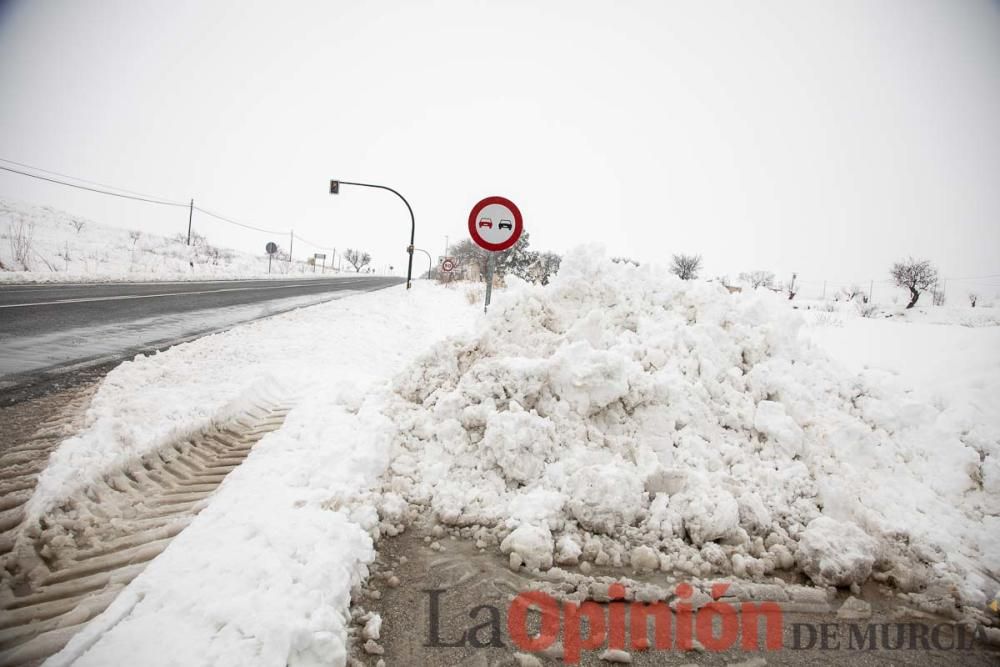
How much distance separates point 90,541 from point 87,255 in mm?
29118

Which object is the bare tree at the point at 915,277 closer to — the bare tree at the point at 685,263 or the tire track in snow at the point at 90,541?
the bare tree at the point at 685,263

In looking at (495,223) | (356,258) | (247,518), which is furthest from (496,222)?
(356,258)

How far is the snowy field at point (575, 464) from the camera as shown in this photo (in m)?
1.90

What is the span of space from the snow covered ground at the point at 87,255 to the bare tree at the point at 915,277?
51.4 meters

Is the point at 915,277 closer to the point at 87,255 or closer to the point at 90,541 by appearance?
the point at 90,541

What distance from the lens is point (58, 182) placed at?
30.8 meters

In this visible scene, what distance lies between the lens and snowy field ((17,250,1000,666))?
1.90 m

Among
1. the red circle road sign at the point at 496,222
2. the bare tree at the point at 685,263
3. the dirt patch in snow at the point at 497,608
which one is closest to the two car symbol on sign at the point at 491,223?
the red circle road sign at the point at 496,222

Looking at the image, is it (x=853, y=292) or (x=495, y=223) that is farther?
(x=853, y=292)

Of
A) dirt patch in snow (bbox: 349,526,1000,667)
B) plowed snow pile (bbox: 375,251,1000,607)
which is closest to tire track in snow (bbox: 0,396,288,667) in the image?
dirt patch in snow (bbox: 349,526,1000,667)

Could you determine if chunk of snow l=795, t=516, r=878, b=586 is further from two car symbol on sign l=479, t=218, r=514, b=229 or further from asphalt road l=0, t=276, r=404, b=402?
asphalt road l=0, t=276, r=404, b=402

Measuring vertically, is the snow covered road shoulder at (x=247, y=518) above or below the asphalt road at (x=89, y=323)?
below

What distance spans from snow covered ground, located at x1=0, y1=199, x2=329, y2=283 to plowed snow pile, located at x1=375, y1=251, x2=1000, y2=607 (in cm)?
1600

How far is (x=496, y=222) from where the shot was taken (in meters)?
5.37
